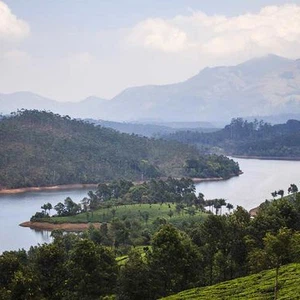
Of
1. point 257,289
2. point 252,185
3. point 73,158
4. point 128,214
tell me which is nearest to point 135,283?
point 257,289

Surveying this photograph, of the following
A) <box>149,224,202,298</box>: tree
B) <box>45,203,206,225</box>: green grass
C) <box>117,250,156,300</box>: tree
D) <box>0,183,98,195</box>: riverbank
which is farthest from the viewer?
<box>0,183,98,195</box>: riverbank

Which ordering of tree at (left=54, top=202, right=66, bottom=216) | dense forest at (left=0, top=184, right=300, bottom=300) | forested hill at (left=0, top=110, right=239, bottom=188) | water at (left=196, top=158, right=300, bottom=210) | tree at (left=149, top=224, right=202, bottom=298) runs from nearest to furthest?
dense forest at (left=0, top=184, right=300, bottom=300)
tree at (left=149, top=224, right=202, bottom=298)
tree at (left=54, top=202, right=66, bottom=216)
water at (left=196, top=158, right=300, bottom=210)
forested hill at (left=0, top=110, right=239, bottom=188)

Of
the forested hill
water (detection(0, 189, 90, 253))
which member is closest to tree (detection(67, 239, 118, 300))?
water (detection(0, 189, 90, 253))

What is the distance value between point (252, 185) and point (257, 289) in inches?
4590

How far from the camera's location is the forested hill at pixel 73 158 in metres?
159

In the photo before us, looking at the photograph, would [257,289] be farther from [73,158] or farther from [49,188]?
[73,158]

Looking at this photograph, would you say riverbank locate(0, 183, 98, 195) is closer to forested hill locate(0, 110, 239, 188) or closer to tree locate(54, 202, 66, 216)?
forested hill locate(0, 110, 239, 188)

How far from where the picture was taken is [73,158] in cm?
17212

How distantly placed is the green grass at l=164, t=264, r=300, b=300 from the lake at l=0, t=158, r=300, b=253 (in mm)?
50224

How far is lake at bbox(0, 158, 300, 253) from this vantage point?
305 ft

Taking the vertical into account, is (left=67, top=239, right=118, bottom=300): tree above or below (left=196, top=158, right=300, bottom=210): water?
above

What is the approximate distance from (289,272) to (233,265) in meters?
10.2

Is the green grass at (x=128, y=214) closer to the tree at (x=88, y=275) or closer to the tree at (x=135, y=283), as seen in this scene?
the tree at (x=135, y=283)

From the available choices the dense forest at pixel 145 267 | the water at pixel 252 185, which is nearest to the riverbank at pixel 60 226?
the water at pixel 252 185
